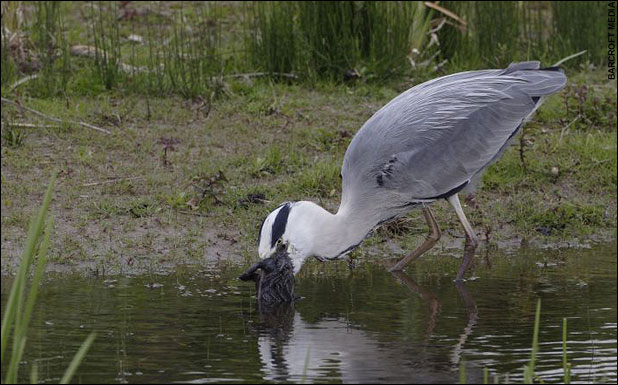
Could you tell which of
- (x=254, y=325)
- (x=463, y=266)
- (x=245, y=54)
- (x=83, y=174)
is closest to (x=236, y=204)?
(x=83, y=174)

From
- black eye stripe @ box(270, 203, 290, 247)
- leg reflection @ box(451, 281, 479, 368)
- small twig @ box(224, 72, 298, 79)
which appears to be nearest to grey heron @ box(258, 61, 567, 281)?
black eye stripe @ box(270, 203, 290, 247)

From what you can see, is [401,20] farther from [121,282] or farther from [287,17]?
[121,282]

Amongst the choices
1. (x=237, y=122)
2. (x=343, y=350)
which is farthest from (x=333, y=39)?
(x=343, y=350)

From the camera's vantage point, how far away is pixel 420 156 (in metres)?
6.79

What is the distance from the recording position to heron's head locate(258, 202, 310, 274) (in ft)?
19.5

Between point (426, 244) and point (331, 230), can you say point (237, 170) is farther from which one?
point (331, 230)

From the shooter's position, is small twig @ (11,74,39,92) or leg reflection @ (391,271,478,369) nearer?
leg reflection @ (391,271,478,369)

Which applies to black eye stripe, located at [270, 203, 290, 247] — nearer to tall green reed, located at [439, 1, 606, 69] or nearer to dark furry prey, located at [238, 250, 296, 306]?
dark furry prey, located at [238, 250, 296, 306]

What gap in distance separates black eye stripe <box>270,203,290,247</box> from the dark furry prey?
10cm

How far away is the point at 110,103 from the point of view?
970 cm

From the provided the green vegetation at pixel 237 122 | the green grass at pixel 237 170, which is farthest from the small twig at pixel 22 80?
the green grass at pixel 237 170

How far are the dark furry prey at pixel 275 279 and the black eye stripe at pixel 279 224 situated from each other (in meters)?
0.10

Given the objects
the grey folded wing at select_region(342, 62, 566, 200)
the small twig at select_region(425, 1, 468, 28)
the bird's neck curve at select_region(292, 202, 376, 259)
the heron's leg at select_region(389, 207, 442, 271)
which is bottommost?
the heron's leg at select_region(389, 207, 442, 271)

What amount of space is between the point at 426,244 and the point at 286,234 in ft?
4.54
